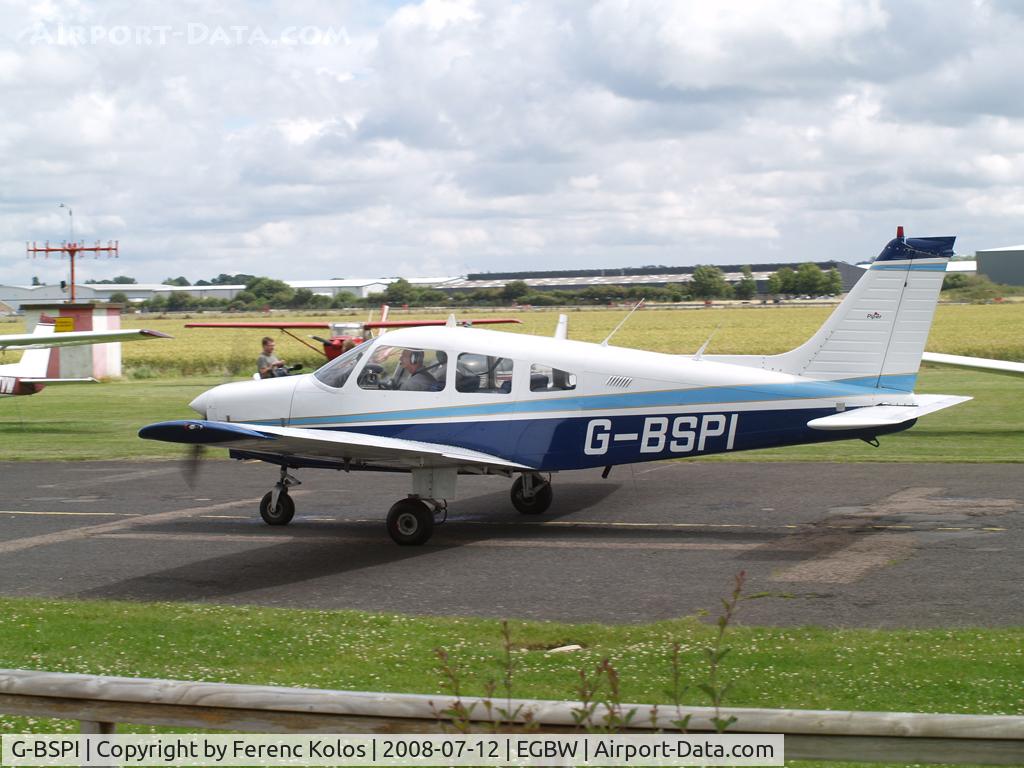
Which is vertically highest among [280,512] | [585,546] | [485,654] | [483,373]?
[483,373]

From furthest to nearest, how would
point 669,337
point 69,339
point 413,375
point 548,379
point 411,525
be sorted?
point 669,337, point 69,339, point 413,375, point 548,379, point 411,525

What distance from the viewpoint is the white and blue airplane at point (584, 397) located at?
11984mm

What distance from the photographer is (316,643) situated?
25.8 feet

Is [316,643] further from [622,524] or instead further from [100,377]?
[100,377]

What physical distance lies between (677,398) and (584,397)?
103 cm

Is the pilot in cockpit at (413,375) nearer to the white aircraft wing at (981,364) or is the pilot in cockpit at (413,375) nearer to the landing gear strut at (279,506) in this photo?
the landing gear strut at (279,506)

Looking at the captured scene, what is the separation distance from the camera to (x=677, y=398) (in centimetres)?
1209

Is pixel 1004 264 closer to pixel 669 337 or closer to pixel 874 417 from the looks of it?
pixel 669 337

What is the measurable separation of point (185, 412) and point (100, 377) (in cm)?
1488

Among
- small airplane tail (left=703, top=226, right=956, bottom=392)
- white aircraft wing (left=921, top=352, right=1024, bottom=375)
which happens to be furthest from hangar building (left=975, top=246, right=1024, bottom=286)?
small airplane tail (left=703, top=226, right=956, bottom=392)

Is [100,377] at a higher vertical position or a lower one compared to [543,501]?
lower

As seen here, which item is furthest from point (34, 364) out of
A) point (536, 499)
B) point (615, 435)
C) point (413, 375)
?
point (615, 435)

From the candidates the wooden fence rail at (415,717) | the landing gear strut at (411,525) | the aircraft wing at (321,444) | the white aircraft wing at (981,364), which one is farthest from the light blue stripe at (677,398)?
the white aircraft wing at (981,364)

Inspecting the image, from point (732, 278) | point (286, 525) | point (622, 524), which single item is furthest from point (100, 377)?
point (732, 278)
